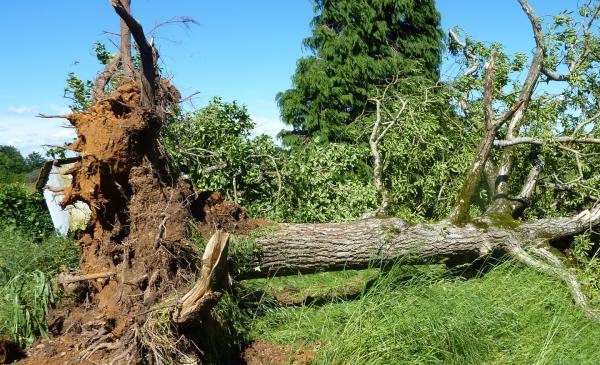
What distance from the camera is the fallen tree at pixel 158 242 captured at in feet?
14.1

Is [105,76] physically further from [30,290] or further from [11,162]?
[11,162]

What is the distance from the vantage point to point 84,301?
507 centimetres

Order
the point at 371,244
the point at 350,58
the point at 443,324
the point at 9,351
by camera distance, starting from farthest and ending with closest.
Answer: the point at 350,58, the point at 371,244, the point at 443,324, the point at 9,351

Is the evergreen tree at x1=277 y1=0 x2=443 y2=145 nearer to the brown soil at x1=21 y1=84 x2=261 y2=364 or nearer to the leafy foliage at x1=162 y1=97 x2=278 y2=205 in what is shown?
the leafy foliage at x1=162 y1=97 x2=278 y2=205

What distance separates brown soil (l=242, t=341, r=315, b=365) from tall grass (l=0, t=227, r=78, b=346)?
154 centimetres

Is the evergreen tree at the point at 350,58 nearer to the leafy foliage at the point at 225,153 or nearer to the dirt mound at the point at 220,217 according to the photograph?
the leafy foliage at the point at 225,153

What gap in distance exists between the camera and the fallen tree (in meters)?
4.30

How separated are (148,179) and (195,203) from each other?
60cm

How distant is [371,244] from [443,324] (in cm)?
138

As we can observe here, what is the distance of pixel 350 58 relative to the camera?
12.7 meters

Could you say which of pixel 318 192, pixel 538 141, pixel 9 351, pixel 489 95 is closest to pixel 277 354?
pixel 9 351

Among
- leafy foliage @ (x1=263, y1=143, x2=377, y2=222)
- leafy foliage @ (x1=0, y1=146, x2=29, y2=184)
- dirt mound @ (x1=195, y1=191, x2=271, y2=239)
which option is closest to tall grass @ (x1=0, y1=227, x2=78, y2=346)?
dirt mound @ (x1=195, y1=191, x2=271, y2=239)

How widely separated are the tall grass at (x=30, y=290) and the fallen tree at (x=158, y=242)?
17 cm

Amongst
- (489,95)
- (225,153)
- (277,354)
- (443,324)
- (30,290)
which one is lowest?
(277,354)
